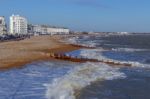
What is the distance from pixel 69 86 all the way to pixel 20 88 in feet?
9.22

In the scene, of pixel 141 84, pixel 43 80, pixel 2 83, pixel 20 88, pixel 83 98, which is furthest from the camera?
pixel 141 84

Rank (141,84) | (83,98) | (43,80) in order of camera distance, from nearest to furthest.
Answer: (83,98) < (43,80) < (141,84)

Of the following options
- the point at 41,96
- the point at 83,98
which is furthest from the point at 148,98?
the point at 41,96

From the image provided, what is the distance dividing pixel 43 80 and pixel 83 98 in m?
5.03

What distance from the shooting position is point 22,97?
16.3 meters

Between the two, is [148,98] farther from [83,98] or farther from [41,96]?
[41,96]

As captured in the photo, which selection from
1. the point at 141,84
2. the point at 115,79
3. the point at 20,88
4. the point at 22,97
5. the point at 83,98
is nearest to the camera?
the point at 22,97

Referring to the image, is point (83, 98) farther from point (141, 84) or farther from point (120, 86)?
point (141, 84)

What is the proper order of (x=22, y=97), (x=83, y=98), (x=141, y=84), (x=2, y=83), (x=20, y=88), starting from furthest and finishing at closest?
(x=141, y=84) < (x=2, y=83) < (x=20, y=88) < (x=83, y=98) < (x=22, y=97)

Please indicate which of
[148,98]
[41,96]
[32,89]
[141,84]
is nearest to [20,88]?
[32,89]

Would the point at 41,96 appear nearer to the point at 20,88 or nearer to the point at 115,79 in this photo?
the point at 20,88

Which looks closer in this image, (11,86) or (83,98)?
(83,98)

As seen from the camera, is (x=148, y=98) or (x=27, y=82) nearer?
(x=148, y=98)

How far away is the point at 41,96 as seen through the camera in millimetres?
16656
